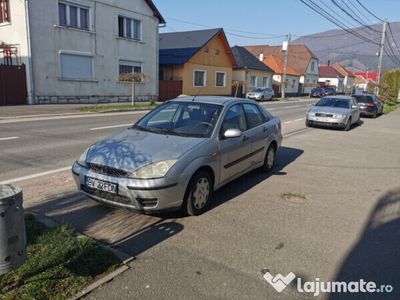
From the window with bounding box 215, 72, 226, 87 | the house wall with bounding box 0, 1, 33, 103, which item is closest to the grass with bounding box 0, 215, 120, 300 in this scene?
the house wall with bounding box 0, 1, 33, 103

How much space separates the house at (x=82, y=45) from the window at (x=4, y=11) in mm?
55

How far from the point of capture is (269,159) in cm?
707

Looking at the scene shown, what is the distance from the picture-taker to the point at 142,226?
4.28 m

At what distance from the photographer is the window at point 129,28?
84.6 ft

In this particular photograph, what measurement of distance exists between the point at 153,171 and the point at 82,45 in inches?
829

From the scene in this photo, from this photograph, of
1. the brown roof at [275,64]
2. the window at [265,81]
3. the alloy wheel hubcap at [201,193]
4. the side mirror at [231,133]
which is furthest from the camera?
the brown roof at [275,64]

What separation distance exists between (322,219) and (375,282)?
151 cm

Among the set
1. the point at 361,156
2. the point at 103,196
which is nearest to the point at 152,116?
the point at 103,196

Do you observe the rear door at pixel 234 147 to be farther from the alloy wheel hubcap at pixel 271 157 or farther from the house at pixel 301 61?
the house at pixel 301 61

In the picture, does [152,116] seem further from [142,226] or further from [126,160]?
[142,226]

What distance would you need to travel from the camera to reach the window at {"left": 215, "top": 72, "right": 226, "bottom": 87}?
3856cm

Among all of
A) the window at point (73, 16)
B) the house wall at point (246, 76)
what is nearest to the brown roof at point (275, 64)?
the house wall at point (246, 76)

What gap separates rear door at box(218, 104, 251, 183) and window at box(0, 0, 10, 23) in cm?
1981

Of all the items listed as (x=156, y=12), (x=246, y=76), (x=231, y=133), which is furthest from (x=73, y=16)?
(x=246, y=76)
